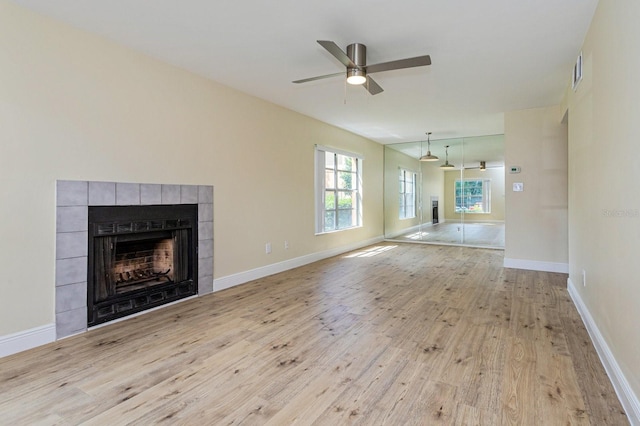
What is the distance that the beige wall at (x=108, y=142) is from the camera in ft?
8.09

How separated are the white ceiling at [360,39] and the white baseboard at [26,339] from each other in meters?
2.44

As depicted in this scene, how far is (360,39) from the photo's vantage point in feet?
9.66

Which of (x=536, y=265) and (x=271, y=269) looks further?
(x=536, y=265)

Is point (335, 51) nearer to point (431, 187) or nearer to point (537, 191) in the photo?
point (537, 191)

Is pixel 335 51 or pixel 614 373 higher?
pixel 335 51

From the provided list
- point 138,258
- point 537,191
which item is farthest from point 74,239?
point 537,191

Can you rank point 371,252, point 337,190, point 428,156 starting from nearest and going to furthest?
point 337,190
point 371,252
point 428,156

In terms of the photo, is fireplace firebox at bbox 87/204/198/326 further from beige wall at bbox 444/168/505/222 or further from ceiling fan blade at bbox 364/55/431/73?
beige wall at bbox 444/168/505/222

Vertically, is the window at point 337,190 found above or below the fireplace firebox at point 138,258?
above

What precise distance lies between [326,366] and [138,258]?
91.6 inches

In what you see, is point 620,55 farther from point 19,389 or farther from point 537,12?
point 19,389

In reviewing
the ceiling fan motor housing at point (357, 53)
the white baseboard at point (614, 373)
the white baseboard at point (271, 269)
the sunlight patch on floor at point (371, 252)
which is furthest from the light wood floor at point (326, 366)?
the sunlight patch on floor at point (371, 252)

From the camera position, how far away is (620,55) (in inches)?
75.7

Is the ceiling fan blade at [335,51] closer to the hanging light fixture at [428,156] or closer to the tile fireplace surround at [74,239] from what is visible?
the tile fireplace surround at [74,239]
